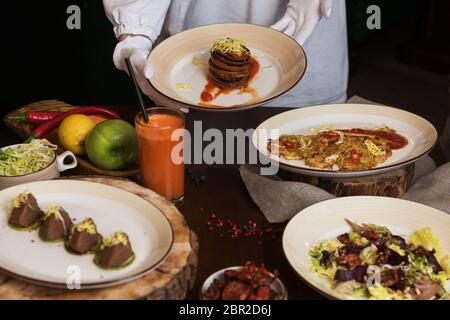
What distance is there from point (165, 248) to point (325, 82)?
4.74ft

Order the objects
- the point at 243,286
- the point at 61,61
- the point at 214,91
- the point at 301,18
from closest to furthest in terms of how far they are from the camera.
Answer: the point at 243,286, the point at 214,91, the point at 301,18, the point at 61,61

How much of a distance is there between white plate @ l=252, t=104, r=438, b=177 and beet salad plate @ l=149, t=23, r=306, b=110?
4.7 inches

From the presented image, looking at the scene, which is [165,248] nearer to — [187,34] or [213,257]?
[213,257]

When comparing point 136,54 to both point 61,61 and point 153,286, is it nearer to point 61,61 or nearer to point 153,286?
point 153,286

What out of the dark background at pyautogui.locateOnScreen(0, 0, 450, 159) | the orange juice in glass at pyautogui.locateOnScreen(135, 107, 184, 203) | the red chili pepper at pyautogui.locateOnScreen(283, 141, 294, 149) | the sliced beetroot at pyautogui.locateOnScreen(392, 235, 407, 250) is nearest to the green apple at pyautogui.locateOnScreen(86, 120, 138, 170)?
the orange juice in glass at pyautogui.locateOnScreen(135, 107, 184, 203)

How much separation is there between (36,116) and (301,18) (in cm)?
98

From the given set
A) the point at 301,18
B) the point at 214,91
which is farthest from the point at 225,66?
the point at 301,18

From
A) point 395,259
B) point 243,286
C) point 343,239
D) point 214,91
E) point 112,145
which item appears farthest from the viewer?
point 214,91

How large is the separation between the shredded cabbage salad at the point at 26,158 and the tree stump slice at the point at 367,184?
2.42 feet

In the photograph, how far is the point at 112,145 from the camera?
6.70 ft

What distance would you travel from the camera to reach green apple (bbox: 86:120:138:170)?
2.05 metres

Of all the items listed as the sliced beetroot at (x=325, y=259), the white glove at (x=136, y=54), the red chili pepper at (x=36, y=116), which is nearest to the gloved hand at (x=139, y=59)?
the white glove at (x=136, y=54)

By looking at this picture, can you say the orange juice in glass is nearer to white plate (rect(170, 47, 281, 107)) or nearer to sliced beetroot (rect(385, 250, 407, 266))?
white plate (rect(170, 47, 281, 107))

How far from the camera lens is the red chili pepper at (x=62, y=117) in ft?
7.48
